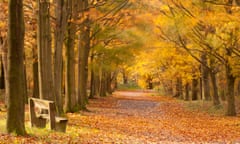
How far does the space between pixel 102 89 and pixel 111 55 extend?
12.2 m

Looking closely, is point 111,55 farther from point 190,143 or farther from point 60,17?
point 190,143

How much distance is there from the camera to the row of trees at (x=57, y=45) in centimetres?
880

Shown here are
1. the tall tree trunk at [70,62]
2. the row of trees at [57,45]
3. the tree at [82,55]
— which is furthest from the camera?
the tree at [82,55]

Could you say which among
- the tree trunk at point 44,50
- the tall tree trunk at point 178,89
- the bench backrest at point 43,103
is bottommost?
the tall tree trunk at point 178,89

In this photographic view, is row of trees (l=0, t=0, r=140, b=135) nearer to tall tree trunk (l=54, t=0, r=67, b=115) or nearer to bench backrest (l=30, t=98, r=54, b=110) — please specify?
tall tree trunk (l=54, t=0, r=67, b=115)

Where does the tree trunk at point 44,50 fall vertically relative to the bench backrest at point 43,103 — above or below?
above

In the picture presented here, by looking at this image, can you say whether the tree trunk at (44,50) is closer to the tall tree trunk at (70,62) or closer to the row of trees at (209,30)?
the tall tree trunk at (70,62)

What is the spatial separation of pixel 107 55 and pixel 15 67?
22.0 m

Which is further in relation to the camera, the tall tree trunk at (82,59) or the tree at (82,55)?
the tall tree trunk at (82,59)

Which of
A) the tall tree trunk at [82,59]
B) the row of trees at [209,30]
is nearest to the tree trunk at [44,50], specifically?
the row of trees at [209,30]

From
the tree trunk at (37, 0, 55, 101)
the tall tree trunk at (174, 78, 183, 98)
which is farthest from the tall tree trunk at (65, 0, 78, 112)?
the tall tree trunk at (174, 78, 183, 98)

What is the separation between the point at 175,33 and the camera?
22422mm

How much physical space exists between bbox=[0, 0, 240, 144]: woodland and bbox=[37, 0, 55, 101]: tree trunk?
3cm

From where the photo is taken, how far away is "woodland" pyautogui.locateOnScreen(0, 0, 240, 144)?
9.02 meters
